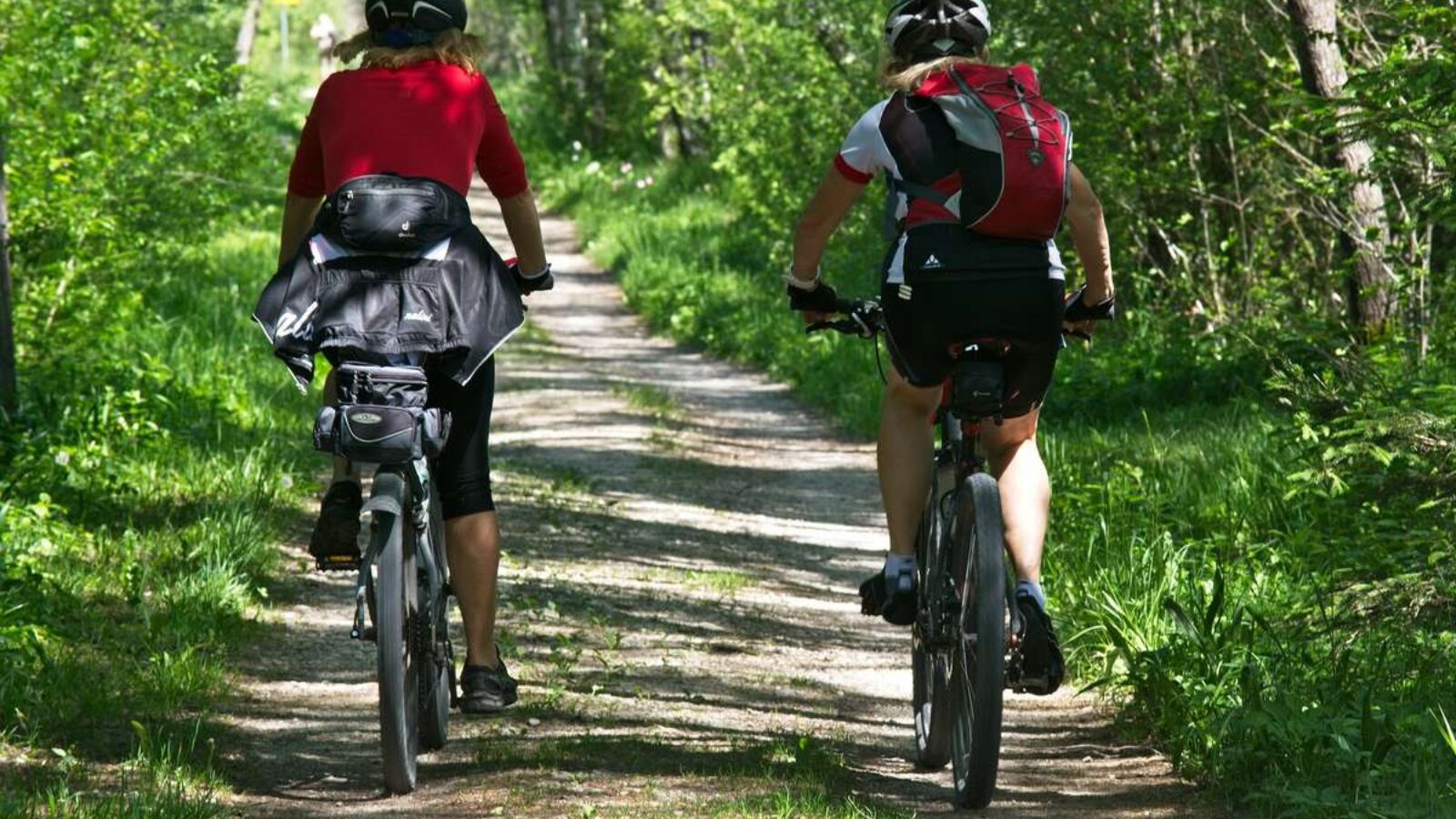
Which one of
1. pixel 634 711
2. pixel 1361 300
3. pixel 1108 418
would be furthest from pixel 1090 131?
pixel 634 711

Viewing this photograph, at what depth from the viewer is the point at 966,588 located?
4574mm

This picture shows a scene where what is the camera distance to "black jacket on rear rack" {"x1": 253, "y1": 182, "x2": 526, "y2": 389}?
4.33 meters

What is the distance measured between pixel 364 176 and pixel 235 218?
44.0 feet

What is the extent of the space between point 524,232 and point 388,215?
1.85ft

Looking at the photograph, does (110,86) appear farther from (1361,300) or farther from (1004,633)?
(1004,633)

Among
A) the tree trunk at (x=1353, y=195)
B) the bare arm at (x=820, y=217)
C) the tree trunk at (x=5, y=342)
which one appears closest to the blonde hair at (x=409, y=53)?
the bare arm at (x=820, y=217)

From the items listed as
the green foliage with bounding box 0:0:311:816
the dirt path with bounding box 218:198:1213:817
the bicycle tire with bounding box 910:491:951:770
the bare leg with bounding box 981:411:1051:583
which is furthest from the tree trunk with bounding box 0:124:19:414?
the bare leg with bounding box 981:411:1051:583

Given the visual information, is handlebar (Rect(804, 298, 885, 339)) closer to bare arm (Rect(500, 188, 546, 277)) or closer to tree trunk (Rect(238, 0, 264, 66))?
bare arm (Rect(500, 188, 546, 277))

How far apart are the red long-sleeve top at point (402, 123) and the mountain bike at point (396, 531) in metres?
0.50

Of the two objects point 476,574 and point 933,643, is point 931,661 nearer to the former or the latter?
point 933,643

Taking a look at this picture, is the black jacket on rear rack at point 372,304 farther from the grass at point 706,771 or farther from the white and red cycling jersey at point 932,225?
the grass at point 706,771

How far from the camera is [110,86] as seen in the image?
13.0 meters

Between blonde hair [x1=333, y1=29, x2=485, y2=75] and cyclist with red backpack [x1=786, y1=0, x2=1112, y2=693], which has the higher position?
blonde hair [x1=333, y1=29, x2=485, y2=75]

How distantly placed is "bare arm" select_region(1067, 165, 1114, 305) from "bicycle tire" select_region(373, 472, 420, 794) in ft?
5.81
